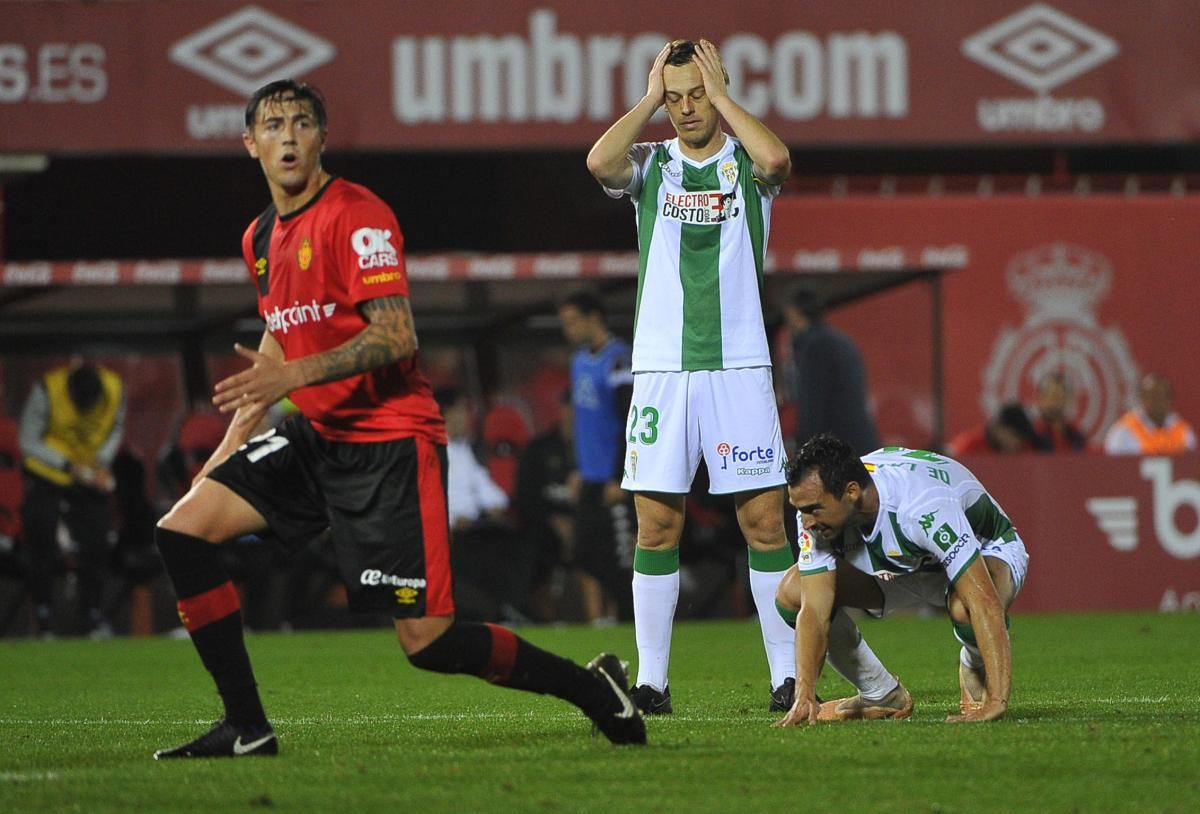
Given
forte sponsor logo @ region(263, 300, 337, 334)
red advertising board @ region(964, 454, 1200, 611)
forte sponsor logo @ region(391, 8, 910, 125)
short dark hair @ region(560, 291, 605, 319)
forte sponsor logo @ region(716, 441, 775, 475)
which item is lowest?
red advertising board @ region(964, 454, 1200, 611)

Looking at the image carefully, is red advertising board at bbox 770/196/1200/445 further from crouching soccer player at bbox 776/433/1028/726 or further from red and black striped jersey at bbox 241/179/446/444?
red and black striped jersey at bbox 241/179/446/444

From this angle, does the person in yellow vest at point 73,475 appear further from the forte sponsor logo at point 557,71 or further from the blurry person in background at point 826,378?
the forte sponsor logo at point 557,71

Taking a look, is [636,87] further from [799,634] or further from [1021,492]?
[799,634]

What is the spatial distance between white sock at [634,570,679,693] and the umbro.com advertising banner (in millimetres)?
11329

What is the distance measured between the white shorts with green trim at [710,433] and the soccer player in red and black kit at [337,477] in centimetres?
136

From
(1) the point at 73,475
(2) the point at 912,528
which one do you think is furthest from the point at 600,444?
(2) the point at 912,528

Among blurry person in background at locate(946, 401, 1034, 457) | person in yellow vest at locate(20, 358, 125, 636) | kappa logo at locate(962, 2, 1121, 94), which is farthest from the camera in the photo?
kappa logo at locate(962, 2, 1121, 94)

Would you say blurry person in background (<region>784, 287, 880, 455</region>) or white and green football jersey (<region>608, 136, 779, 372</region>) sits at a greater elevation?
white and green football jersey (<region>608, 136, 779, 372</region>)

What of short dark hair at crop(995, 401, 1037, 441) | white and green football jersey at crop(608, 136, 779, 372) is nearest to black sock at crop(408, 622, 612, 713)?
white and green football jersey at crop(608, 136, 779, 372)

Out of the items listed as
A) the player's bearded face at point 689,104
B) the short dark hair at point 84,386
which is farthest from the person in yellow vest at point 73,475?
the player's bearded face at point 689,104

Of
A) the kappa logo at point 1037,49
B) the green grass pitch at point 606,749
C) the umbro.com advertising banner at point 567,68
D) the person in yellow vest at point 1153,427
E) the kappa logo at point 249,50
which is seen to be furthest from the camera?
the kappa logo at point 1037,49

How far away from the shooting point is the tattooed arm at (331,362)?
473 centimetres

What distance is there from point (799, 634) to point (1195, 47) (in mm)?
14011

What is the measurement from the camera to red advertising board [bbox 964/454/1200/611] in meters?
12.8
